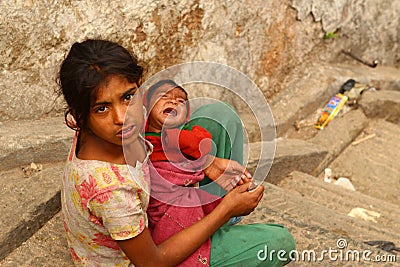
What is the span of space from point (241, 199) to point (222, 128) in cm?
49

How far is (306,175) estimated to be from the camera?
11.9 feet

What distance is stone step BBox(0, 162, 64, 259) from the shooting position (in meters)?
2.13

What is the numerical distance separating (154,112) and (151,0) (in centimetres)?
143

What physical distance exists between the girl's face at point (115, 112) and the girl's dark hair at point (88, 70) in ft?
0.06

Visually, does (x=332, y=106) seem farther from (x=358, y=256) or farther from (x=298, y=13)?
(x=358, y=256)

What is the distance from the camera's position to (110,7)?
3.04m

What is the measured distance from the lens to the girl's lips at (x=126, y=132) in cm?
153

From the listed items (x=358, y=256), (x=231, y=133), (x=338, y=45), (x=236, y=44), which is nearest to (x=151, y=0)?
(x=236, y=44)

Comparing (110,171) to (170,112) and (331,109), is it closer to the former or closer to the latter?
(170,112)

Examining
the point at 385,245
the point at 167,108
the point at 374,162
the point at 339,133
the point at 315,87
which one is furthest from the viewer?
the point at 315,87

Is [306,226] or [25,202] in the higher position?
[25,202]

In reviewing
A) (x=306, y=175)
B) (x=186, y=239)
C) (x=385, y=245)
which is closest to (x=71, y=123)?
(x=186, y=239)

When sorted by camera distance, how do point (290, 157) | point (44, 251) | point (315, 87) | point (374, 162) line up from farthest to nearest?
point (315, 87), point (374, 162), point (290, 157), point (44, 251)

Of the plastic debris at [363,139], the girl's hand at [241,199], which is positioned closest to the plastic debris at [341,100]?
the plastic debris at [363,139]
